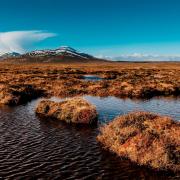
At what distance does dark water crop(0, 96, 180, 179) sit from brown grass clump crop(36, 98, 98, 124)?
1383 mm

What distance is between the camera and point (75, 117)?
3434 centimetres

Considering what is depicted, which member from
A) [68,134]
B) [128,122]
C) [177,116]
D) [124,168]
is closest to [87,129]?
[68,134]

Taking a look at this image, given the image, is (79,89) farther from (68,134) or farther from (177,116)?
(68,134)

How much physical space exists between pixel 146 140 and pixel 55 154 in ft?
21.3

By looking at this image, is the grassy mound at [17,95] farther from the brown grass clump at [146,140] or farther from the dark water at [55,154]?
the brown grass clump at [146,140]

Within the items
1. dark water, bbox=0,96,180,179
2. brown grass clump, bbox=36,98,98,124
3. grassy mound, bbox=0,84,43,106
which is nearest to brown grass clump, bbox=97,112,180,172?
dark water, bbox=0,96,180,179

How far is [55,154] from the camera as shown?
23.7 metres

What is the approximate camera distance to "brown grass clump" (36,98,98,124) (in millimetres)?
34188

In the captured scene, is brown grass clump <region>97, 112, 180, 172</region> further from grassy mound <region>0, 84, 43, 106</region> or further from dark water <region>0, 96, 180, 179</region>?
grassy mound <region>0, 84, 43, 106</region>

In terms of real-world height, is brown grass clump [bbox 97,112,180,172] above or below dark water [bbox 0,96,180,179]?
above

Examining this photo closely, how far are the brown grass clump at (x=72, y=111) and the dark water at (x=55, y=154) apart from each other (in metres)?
1.38

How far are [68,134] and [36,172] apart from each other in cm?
984

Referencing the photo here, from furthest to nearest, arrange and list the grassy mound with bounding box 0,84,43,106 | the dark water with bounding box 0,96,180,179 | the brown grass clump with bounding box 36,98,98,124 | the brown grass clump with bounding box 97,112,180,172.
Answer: the grassy mound with bounding box 0,84,43,106 < the brown grass clump with bounding box 36,98,98,124 < the brown grass clump with bounding box 97,112,180,172 < the dark water with bounding box 0,96,180,179

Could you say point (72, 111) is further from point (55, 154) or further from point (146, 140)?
point (146, 140)
